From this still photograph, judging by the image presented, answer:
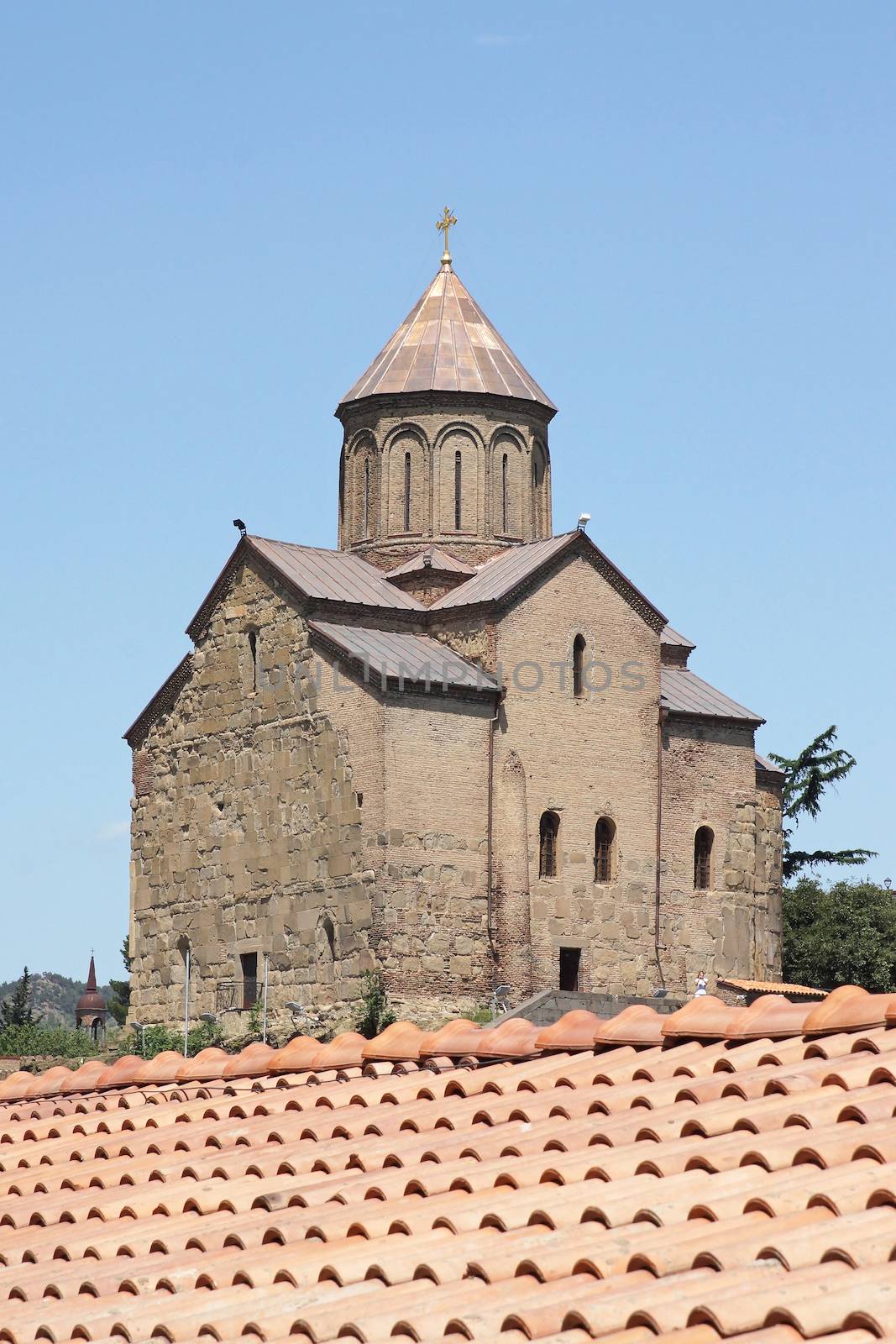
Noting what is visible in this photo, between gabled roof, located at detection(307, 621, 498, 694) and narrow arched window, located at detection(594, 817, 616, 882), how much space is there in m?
2.71

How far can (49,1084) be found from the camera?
1295cm

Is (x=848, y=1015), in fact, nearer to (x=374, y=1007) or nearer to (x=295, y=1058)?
(x=295, y=1058)

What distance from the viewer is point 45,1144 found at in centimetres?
1066

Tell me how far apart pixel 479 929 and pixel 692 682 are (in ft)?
23.3

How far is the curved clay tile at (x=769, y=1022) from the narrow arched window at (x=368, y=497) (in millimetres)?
26652

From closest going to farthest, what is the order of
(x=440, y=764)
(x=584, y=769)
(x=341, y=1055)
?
(x=341, y=1055) → (x=440, y=764) → (x=584, y=769)

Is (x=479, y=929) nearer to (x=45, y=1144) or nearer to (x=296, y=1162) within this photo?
(x=45, y=1144)

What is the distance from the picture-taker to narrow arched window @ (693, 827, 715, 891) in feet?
107

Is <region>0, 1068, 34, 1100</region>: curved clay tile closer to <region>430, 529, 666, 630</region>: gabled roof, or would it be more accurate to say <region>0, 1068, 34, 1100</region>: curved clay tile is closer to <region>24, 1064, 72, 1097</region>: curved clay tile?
<region>24, 1064, 72, 1097</region>: curved clay tile

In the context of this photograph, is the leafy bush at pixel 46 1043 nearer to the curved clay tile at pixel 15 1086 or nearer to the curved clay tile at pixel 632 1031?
the curved clay tile at pixel 15 1086

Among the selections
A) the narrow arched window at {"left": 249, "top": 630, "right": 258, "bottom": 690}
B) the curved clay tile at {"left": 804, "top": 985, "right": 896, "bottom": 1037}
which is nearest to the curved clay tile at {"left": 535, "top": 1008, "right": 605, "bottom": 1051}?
the curved clay tile at {"left": 804, "top": 985, "right": 896, "bottom": 1037}

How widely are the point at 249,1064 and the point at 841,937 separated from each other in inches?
1136

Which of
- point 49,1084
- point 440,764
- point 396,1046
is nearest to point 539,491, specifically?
point 440,764

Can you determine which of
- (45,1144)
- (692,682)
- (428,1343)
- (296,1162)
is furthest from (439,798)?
(428,1343)
